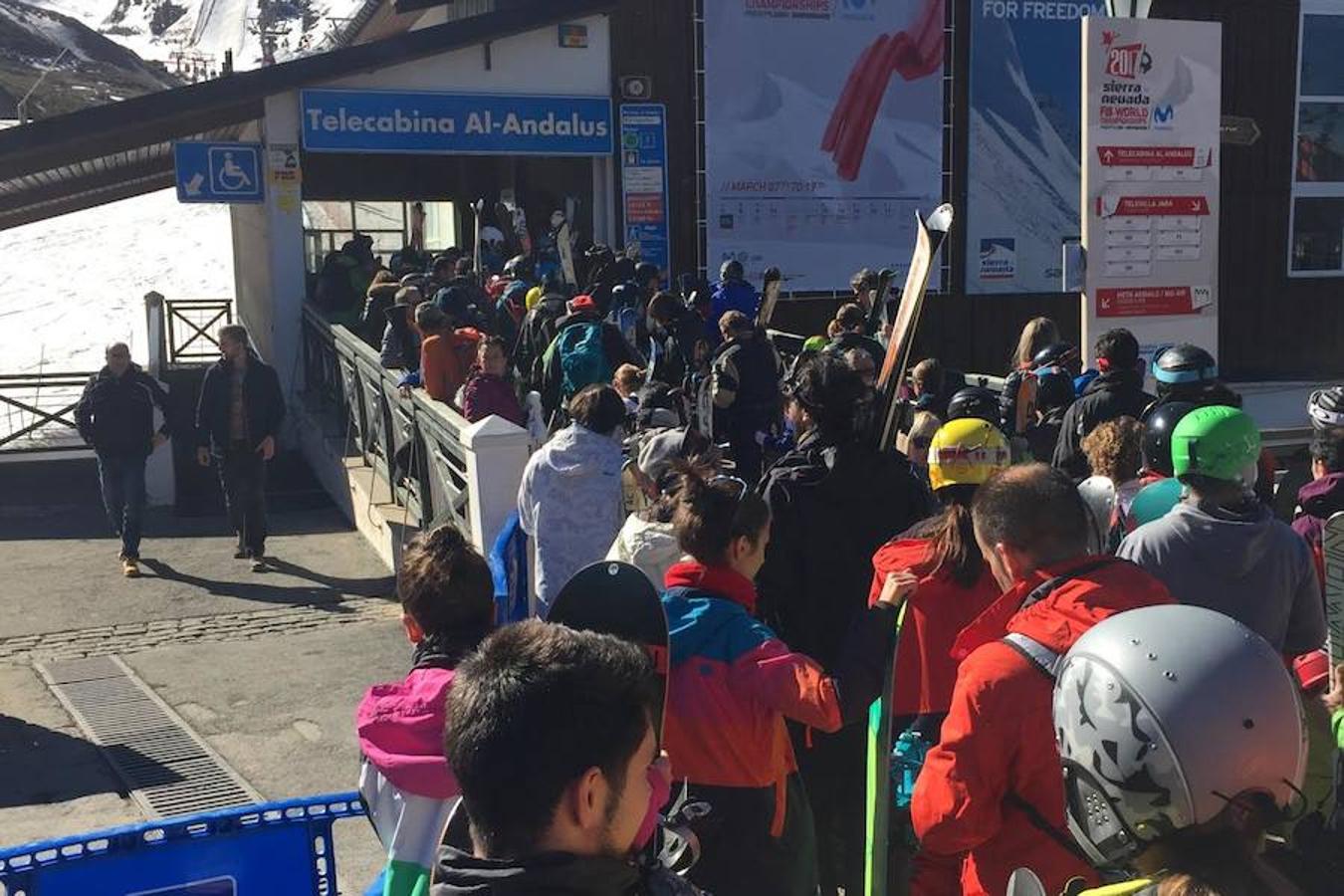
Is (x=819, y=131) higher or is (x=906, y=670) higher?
(x=819, y=131)

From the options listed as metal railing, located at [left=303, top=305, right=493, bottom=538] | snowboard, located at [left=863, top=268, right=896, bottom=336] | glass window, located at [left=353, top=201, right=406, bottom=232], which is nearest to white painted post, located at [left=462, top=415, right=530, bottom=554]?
metal railing, located at [left=303, top=305, right=493, bottom=538]

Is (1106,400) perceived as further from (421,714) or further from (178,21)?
(178,21)

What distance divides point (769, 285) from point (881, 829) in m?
8.32

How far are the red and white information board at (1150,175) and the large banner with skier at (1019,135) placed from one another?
803cm

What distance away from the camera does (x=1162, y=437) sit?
14.2ft

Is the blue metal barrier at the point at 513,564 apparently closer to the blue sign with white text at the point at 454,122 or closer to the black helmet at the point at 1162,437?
the black helmet at the point at 1162,437

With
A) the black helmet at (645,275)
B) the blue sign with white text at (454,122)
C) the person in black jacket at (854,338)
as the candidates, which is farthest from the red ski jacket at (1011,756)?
the blue sign with white text at (454,122)

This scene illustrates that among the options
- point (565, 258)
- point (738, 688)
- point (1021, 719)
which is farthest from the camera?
point (565, 258)

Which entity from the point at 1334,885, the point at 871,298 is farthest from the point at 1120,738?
the point at 871,298

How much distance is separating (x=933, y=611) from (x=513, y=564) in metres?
3.17

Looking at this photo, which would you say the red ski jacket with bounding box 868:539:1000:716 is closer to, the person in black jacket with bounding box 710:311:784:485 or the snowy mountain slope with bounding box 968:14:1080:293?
the person in black jacket with bounding box 710:311:784:485

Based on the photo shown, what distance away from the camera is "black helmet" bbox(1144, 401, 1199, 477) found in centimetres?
434

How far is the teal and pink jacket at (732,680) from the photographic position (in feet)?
9.58

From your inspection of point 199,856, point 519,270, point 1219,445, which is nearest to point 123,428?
point 519,270
